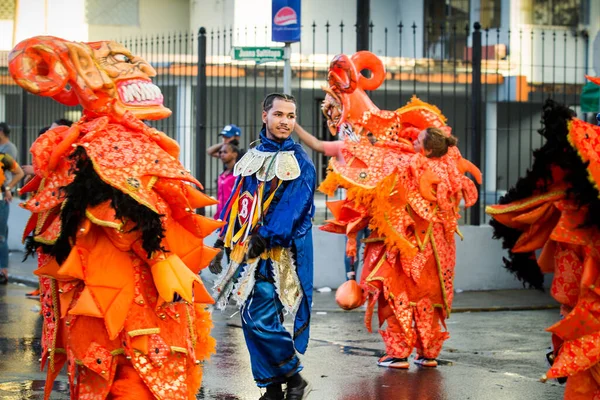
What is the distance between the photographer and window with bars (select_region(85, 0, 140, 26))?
28.1 meters

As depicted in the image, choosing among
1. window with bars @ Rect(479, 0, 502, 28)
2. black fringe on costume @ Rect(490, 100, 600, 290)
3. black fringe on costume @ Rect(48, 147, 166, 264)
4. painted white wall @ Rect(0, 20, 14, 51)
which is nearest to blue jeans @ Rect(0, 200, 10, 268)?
black fringe on costume @ Rect(48, 147, 166, 264)

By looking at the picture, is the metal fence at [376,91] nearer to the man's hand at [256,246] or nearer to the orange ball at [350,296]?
the orange ball at [350,296]

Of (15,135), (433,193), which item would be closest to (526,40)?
(15,135)

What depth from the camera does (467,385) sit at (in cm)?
804

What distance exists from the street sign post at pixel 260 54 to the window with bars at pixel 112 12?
682 inches

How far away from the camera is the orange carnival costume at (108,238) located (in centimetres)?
552

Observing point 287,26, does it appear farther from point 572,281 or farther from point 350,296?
point 572,281

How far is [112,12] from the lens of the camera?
28406 millimetres

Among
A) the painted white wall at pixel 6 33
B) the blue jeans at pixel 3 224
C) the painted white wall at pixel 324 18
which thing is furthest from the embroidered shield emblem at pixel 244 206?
the painted white wall at pixel 6 33

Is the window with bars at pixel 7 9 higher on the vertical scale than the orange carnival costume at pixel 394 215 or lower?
higher

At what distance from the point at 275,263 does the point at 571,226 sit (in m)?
1.89

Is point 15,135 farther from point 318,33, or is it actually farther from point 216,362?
point 216,362

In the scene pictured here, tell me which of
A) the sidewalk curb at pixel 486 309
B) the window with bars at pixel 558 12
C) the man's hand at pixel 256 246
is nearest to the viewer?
the man's hand at pixel 256 246

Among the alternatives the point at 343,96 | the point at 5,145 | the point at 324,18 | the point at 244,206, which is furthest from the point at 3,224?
the point at 324,18
